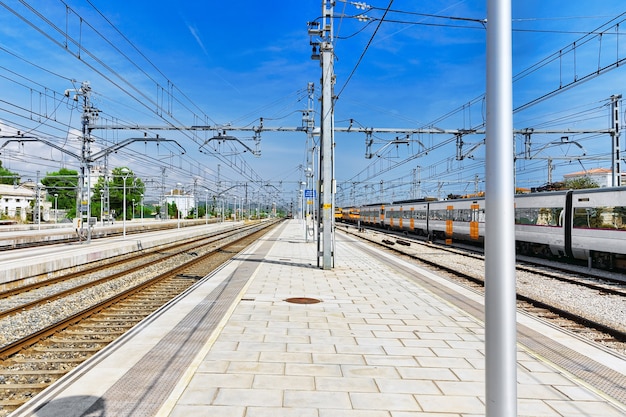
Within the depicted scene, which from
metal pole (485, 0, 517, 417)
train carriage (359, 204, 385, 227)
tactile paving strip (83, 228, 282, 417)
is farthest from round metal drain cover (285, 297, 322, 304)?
train carriage (359, 204, 385, 227)

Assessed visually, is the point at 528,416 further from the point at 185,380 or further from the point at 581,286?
the point at 581,286

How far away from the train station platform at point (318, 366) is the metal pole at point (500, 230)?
1.65m

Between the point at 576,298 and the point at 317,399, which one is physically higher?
the point at 317,399

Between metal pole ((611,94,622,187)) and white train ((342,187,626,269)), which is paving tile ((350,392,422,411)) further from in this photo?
metal pole ((611,94,622,187))

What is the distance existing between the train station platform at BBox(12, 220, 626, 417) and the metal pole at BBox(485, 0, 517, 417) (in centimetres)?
165

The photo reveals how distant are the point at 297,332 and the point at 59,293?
24.0 ft

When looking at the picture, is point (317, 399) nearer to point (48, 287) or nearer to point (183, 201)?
point (48, 287)

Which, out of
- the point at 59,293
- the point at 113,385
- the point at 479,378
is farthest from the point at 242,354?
the point at 59,293

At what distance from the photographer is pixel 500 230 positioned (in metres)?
2.70

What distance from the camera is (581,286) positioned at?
13.4m

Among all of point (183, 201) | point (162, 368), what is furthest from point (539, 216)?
point (183, 201)

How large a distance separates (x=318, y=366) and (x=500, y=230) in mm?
3376

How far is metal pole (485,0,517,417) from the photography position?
270 cm

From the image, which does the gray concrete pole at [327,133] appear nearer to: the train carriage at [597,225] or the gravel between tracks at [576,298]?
the gravel between tracks at [576,298]
